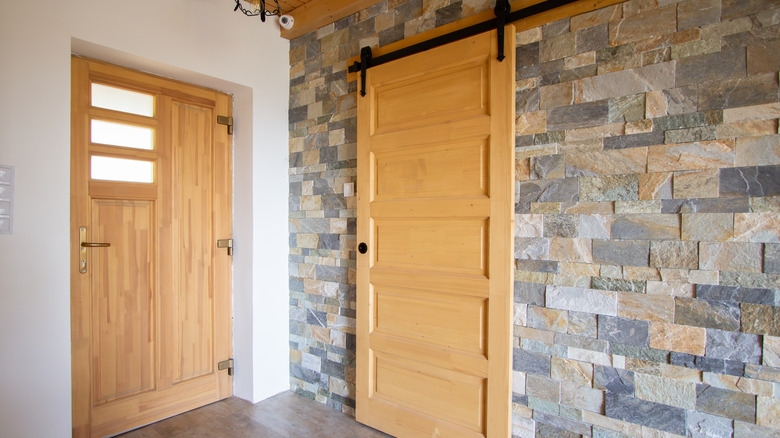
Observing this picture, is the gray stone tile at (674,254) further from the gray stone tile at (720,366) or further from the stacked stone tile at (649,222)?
the gray stone tile at (720,366)

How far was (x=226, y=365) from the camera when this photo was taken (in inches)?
112

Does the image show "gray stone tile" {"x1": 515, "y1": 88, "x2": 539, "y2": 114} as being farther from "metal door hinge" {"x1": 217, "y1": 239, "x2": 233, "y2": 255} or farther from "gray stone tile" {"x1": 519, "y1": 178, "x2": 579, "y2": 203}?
"metal door hinge" {"x1": 217, "y1": 239, "x2": 233, "y2": 255}

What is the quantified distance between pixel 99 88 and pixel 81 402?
184cm

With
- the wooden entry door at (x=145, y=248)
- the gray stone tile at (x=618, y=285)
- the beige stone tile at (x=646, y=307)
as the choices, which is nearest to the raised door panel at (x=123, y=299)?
the wooden entry door at (x=145, y=248)

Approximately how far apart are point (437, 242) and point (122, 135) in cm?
207

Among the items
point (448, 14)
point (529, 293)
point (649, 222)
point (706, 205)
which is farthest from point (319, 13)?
point (706, 205)

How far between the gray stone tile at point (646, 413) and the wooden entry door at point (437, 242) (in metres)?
0.45

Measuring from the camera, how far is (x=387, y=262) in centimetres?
236

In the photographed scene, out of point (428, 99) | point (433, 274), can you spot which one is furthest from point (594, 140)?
point (433, 274)

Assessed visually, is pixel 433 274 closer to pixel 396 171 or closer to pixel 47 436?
pixel 396 171

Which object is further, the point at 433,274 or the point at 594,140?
the point at 433,274

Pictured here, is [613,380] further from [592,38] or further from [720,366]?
[592,38]

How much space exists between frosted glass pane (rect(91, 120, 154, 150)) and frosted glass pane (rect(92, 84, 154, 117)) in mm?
101

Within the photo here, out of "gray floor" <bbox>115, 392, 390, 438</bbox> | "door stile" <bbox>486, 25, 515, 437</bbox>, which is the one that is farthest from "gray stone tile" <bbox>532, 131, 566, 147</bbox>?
"gray floor" <bbox>115, 392, 390, 438</bbox>
